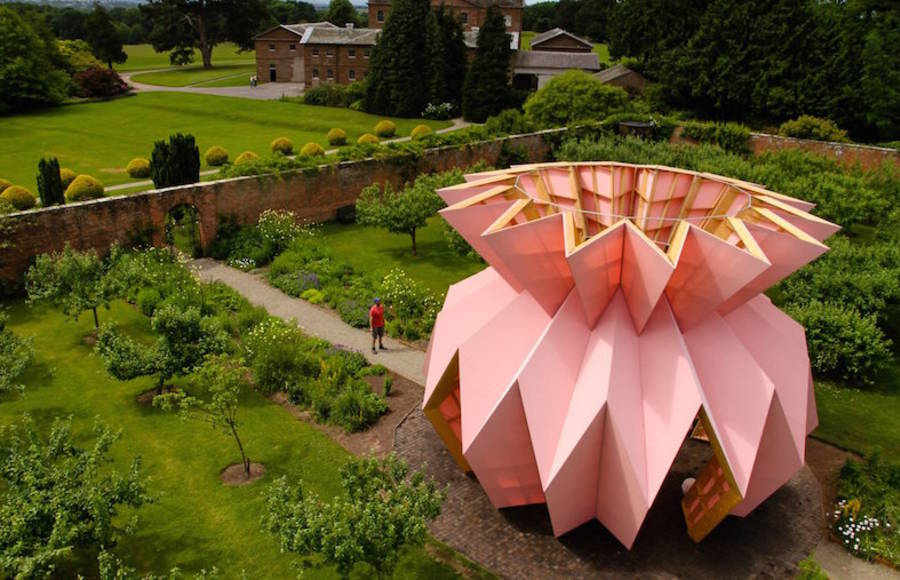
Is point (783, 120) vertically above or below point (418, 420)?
above

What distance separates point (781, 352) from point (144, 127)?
4884cm

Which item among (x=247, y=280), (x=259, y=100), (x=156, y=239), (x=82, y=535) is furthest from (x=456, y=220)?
(x=259, y=100)

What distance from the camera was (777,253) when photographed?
10562mm

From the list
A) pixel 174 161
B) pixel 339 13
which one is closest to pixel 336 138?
pixel 174 161

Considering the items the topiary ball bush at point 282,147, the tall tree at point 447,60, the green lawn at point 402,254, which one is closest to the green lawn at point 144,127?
the topiary ball bush at point 282,147

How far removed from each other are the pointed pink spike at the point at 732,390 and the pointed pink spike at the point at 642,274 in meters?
1.06

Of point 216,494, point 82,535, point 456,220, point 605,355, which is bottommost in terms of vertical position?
point 216,494

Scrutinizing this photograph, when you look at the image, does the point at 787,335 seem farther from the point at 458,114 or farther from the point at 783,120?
the point at 458,114

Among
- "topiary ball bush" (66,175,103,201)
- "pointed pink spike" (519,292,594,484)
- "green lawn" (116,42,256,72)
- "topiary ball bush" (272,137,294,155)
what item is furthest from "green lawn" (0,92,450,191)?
"green lawn" (116,42,256,72)

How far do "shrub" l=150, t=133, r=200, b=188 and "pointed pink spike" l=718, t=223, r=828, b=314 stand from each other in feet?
77.7

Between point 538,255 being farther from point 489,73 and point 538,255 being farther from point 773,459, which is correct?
point 489,73

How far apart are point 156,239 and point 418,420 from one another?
14919 mm

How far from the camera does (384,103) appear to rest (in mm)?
56031

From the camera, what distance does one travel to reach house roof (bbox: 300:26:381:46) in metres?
66.3
